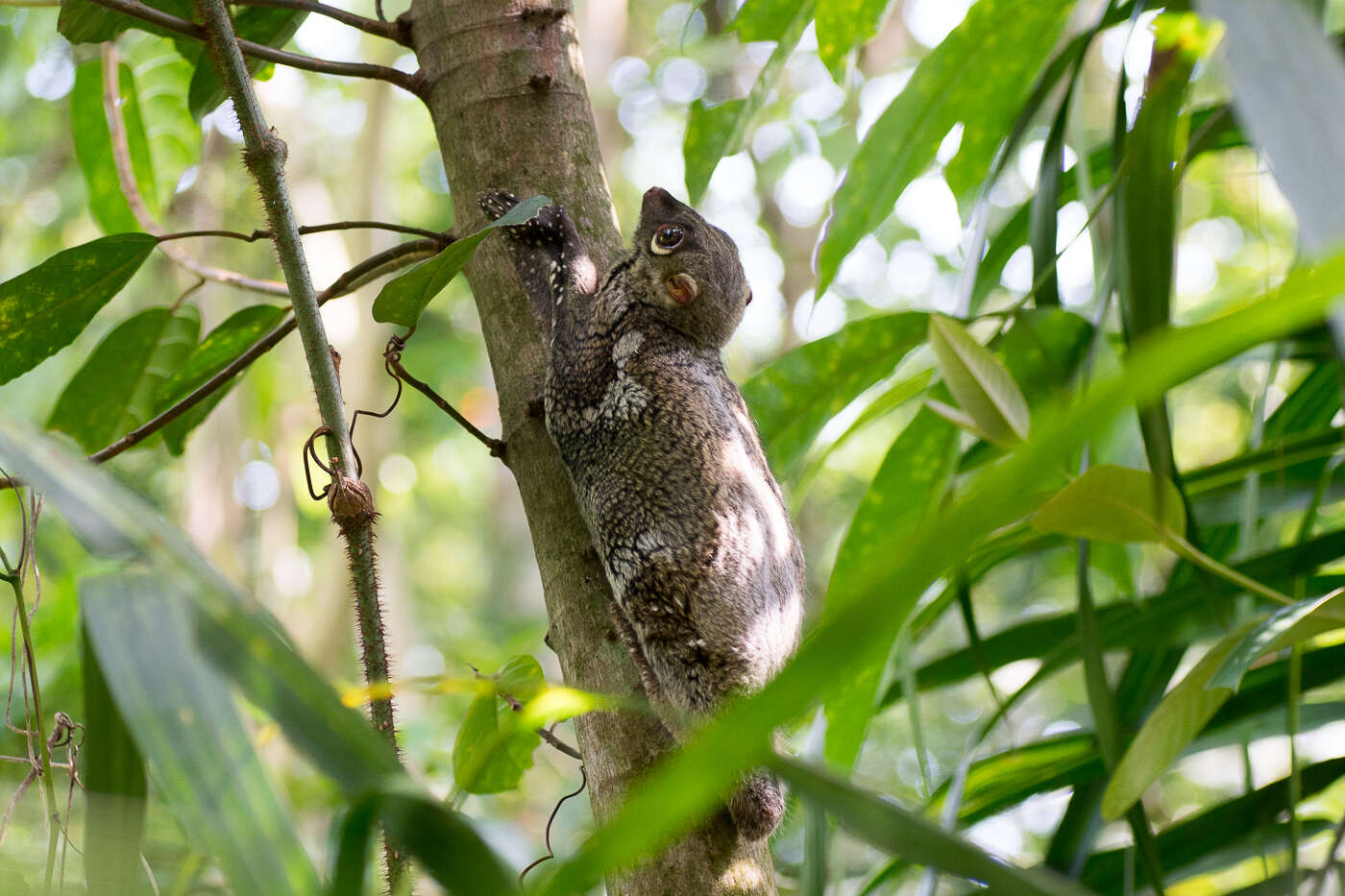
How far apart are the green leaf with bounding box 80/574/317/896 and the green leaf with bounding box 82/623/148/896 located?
0.08 metres

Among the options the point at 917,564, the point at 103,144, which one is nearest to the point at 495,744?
the point at 917,564

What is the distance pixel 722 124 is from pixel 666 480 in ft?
2.64

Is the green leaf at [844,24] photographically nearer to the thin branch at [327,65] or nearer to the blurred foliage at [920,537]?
the blurred foliage at [920,537]

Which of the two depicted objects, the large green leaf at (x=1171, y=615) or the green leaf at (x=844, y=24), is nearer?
the large green leaf at (x=1171, y=615)

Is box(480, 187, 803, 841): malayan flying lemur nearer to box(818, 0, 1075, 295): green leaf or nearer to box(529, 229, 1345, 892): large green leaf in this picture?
box(818, 0, 1075, 295): green leaf

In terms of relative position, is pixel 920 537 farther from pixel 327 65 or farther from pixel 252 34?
pixel 252 34

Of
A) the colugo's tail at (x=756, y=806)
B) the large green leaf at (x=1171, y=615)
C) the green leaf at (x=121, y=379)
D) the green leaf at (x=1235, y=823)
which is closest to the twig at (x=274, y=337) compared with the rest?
the green leaf at (x=121, y=379)

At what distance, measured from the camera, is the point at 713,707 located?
180cm

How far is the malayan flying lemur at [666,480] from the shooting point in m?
1.82

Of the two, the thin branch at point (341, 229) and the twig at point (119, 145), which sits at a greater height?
the twig at point (119, 145)

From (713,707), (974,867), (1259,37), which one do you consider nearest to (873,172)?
(713,707)

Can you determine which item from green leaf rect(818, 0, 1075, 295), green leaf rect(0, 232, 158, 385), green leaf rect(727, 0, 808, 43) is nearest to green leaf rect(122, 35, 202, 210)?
green leaf rect(0, 232, 158, 385)

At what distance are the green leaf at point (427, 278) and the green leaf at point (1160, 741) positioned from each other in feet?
3.64

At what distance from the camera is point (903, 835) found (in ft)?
1.89
